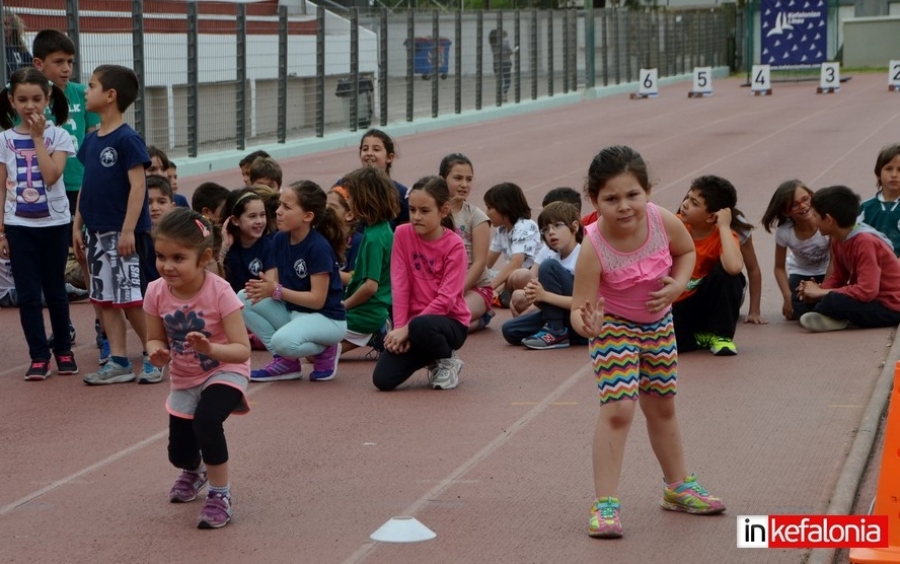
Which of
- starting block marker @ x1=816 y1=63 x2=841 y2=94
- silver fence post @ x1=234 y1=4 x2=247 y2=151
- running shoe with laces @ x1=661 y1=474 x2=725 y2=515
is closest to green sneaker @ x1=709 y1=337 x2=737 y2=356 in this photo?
running shoe with laces @ x1=661 y1=474 x2=725 y2=515

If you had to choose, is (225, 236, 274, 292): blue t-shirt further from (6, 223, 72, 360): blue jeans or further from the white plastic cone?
the white plastic cone

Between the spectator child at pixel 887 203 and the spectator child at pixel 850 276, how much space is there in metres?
0.30

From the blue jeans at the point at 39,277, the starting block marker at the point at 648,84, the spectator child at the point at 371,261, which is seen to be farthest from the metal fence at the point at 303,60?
the spectator child at the point at 371,261

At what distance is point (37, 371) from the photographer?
944 cm

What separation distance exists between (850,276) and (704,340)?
1257mm

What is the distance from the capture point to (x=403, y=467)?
23.3 feet

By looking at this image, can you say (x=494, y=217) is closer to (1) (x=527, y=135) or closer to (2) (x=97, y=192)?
(2) (x=97, y=192)

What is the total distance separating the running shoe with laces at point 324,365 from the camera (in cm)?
927

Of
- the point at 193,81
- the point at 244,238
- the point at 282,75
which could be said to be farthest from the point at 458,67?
the point at 244,238

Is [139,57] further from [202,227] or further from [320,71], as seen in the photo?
[202,227]

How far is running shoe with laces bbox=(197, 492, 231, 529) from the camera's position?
20.2 ft

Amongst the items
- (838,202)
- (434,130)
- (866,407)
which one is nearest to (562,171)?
(434,130)

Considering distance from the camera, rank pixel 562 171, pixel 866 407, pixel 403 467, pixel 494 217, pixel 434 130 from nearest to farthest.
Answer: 1. pixel 403 467
2. pixel 866 407
3. pixel 494 217
4. pixel 562 171
5. pixel 434 130

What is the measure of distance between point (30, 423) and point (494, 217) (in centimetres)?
436
